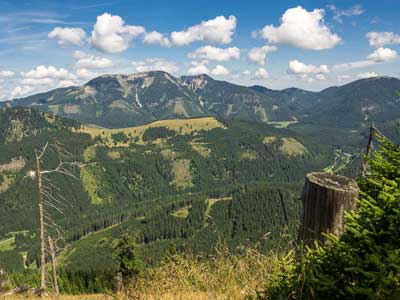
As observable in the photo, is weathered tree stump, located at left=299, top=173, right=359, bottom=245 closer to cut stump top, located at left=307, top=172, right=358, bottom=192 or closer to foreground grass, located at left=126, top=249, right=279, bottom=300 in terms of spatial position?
cut stump top, located at left=307, top=172, right=358, bottom=192

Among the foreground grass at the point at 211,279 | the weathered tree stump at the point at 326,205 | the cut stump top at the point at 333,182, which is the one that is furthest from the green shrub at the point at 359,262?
the foreground grass at the point at 211,279

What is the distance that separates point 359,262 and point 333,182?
1.78 m

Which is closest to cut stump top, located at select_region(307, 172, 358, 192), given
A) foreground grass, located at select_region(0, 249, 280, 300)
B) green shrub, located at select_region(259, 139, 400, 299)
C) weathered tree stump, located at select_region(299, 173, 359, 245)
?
weathered tree stump, located at select_region(299, 173, 359, 245)

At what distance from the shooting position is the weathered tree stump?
6.00 meters

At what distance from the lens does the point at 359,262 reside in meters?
4.80

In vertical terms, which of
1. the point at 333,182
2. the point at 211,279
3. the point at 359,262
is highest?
the point at 333,182

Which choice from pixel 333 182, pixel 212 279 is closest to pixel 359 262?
pixel 333 182

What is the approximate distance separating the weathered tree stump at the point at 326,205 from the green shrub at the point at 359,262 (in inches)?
13.0

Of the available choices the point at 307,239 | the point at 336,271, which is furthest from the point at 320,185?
the point at 336,271

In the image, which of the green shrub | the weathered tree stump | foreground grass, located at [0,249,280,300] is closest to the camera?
the green shrub

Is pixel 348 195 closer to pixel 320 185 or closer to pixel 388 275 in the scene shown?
pixel 320 185

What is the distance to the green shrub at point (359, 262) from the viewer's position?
4504 millimetres

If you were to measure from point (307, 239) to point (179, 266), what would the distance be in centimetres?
385

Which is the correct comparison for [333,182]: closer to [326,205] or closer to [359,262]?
[326,205]
